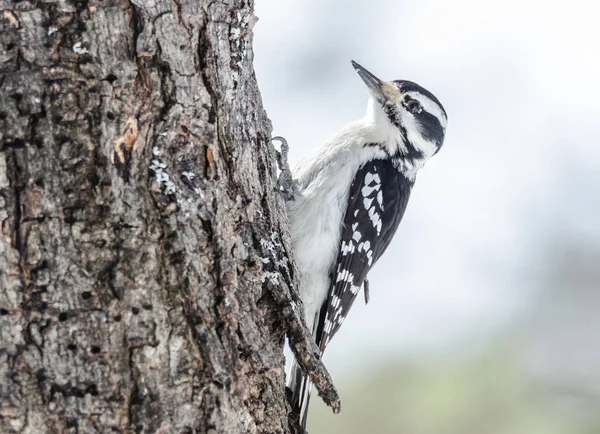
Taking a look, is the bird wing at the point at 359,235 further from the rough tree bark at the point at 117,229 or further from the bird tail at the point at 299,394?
the rough tree bark at the point at 117,229

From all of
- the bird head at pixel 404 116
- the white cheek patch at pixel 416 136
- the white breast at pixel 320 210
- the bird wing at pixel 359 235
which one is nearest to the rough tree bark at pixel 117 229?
the white breast at pixel 320 210

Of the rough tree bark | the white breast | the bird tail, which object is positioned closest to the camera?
the rough tree bark

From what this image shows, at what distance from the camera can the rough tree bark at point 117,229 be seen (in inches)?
82.6

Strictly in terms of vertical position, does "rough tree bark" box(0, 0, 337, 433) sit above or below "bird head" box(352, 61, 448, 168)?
below

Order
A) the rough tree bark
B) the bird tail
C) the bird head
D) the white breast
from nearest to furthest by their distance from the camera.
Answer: the rough tree bark, the bird tail, the white breast, the bird head

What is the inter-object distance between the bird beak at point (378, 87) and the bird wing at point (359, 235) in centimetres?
51

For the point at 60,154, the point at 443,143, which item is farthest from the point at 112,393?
the point at 443,143

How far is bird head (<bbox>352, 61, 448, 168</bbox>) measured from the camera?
501 cm

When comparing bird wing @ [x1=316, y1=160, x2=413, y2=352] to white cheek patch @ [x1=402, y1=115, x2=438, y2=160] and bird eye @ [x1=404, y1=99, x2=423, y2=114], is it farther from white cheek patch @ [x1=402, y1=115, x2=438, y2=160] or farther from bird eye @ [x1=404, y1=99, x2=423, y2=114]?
bird eye @ [x1=404, y1=99, x2=423, y2=114]

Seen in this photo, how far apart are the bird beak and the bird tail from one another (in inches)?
78.7

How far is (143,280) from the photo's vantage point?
220 centimetres

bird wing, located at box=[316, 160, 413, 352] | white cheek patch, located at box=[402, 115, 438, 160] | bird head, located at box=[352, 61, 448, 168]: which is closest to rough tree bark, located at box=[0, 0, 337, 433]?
bird wing, located at box=[316, 160, 413, 352]

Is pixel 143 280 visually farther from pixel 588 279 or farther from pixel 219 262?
pixel 588 279

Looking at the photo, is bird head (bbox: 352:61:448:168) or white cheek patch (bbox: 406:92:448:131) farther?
white cheek patch (bbox: 406:92:448:131)
